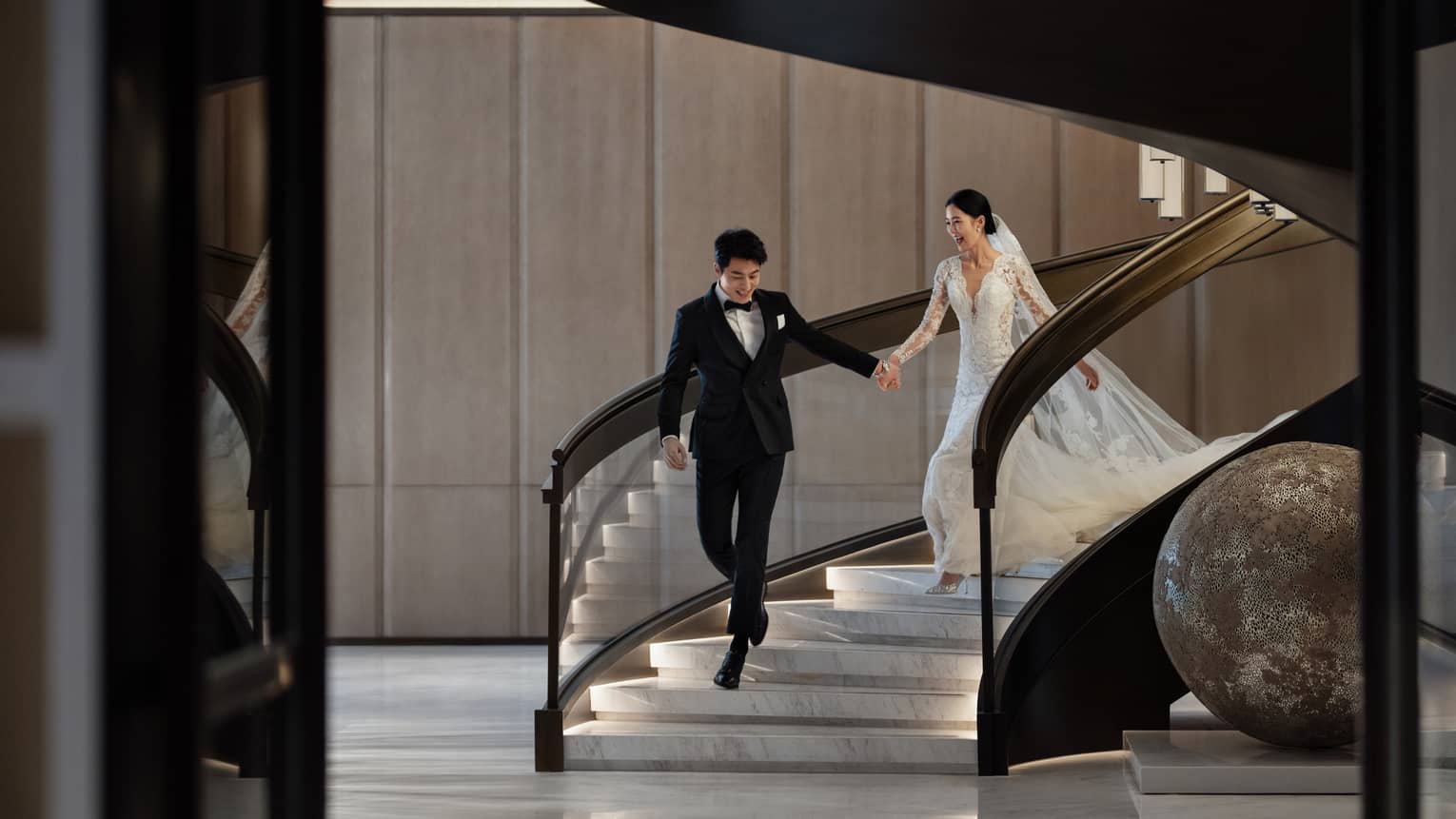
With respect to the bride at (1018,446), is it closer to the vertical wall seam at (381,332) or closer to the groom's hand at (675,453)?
the groom's hand at (675,453)

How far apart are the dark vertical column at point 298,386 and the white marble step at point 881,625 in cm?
415

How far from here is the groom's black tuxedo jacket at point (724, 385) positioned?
5.09m

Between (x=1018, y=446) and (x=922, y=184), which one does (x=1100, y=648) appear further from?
(x=922, y=184)

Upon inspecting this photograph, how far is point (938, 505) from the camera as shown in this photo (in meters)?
5.59

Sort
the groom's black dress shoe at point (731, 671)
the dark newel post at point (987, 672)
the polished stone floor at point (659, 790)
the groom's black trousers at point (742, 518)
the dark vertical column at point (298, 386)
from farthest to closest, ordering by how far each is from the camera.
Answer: the groom's black dress shoe at point (731, 671)
the groom's black trousers at point (742, 518)
the dark newel post at point (987, 672)
the polished stone floor at point (659, 790)
the dark vertical column at point (298, 386)

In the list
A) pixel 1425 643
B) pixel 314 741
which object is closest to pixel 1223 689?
pixel 1425 643

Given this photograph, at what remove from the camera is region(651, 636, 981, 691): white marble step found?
5.29 metres

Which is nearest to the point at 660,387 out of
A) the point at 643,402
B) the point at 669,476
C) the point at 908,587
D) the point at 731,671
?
the point at 643,402

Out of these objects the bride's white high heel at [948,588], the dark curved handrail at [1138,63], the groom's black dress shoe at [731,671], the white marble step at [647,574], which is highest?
the dark curved handrail at [1138,63]

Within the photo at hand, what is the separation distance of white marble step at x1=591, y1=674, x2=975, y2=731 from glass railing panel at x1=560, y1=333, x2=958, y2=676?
11.9 inches

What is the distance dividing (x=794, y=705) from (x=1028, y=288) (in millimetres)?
1934

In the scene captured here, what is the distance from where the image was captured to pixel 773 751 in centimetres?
496

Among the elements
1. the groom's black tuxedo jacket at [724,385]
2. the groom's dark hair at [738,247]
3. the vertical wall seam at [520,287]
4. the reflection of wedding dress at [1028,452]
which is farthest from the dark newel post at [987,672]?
the vertical wall seam at [520,287]

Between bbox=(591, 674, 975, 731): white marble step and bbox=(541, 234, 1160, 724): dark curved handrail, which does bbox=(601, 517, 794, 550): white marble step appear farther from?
bbox=(591, 674, 975, 731): white marble step
